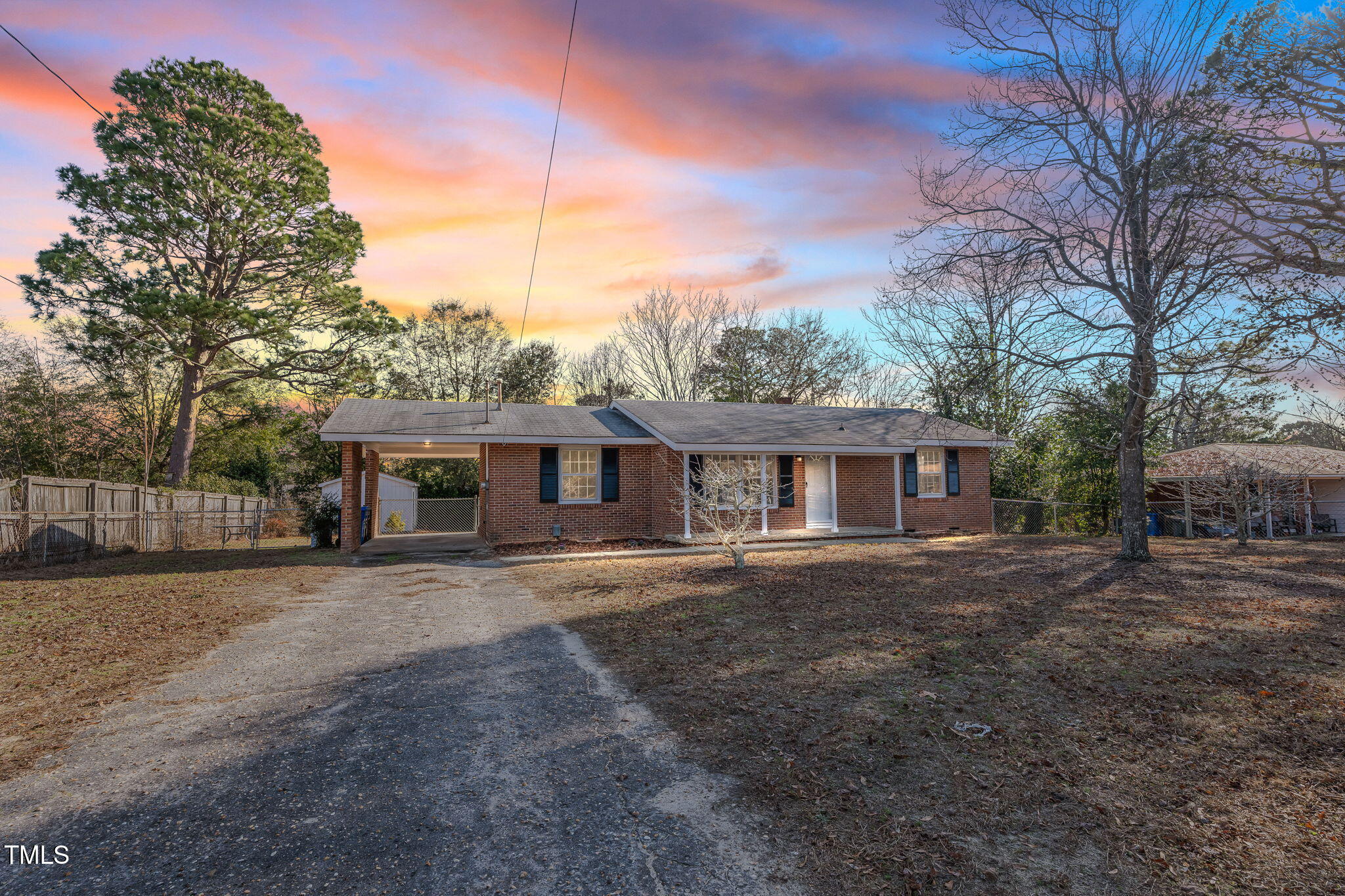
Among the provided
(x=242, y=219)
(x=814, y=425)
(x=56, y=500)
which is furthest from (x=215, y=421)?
(x=814, y=425)

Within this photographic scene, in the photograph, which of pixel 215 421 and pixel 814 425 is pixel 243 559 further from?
pixel 215 421

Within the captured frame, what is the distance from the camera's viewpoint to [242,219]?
23.1m

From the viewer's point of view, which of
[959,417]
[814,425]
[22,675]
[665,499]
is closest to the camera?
[22,675]

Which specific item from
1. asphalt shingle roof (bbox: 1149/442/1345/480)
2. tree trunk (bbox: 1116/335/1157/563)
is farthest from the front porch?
asphalt shingle roof (bbox: 1149/442/1345/480)

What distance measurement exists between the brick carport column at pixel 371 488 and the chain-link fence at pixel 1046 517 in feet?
60.3

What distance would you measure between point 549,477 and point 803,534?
6.94m

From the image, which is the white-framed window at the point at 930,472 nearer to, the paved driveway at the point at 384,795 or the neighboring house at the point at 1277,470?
the neighboring house at the point at 1277,470

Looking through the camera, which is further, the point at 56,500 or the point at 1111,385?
the point at 56,500

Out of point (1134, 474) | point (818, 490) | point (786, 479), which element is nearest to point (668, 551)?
point (786, 479)

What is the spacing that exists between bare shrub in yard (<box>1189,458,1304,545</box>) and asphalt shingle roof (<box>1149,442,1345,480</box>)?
42cm

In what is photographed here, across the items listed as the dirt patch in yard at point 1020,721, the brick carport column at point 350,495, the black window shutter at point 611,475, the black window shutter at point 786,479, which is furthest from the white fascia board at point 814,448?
the brick carport column at point 350,495

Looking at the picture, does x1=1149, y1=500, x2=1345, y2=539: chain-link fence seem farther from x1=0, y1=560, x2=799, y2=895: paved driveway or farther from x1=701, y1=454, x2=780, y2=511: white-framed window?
x1=0, y1=560, x2=799, y2=895: paved driveway

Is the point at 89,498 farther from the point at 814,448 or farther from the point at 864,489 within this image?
the point at 864,489

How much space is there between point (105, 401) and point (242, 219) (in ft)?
32.3
